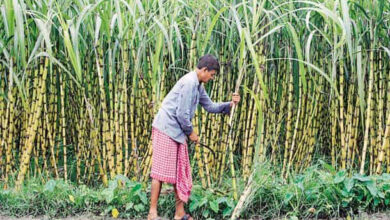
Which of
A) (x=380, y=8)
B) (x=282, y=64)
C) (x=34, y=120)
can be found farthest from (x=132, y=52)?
(x=380, y=8)

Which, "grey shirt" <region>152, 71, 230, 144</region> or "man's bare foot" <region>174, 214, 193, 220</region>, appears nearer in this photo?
"grey shirt" <region>152, 71, 230, 144</region>

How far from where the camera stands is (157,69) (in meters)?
3.21

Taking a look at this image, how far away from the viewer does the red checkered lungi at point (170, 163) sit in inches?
119

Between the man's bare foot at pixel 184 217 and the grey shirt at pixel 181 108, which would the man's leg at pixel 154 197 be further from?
the grey shirt at pixel 181 108

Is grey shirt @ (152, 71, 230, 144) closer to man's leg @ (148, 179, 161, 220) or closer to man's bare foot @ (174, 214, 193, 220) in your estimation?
man's leg @ (148, 179, 161, 220)

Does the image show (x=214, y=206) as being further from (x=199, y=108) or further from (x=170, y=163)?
(x=199, y=108)

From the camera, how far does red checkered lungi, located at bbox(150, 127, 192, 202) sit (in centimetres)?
302

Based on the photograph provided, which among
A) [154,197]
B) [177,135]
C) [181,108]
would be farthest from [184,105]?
[154,197]

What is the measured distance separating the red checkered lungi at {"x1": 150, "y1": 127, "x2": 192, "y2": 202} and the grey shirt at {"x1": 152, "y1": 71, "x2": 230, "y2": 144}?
4 centimetres

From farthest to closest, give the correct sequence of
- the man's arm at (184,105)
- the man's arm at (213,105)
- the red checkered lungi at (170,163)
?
1. the man's arm at (213,105)
2. the red checkered lungi at (170,163)
3. the man's arm at (184,105)

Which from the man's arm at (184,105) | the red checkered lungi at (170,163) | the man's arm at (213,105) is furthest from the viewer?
the man's arm at (213,105)

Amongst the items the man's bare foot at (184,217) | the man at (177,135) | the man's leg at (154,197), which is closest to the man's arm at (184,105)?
the man at (177,135)

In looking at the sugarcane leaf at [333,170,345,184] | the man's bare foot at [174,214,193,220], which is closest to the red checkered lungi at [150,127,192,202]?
the man's bare foot at [174,214,193,220]

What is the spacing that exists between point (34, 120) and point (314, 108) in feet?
5.54
